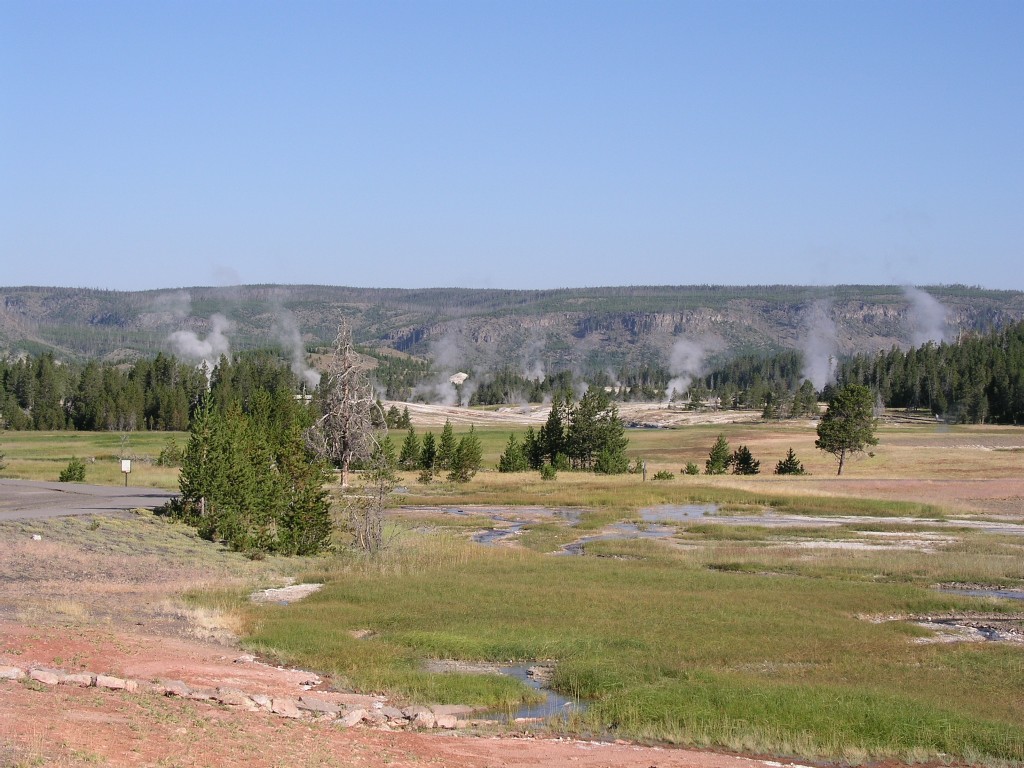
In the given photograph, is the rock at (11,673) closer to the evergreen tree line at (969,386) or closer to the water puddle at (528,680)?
the water puddle at (528,680)

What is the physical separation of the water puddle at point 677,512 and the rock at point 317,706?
133 ft

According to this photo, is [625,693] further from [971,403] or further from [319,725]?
[971,403]

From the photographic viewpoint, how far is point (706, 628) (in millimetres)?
26844

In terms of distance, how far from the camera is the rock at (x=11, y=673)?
16250 millimetres

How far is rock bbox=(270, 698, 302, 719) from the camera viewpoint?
1752 cm

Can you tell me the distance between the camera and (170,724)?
605 inches

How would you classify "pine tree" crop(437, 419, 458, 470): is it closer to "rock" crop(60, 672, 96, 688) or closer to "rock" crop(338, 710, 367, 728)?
"rock" crop(338, 710, 367, 728)

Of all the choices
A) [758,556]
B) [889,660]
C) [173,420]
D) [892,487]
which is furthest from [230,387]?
[889,660]

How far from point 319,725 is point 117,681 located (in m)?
3.30

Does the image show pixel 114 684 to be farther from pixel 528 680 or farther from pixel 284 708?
pixel 528 680

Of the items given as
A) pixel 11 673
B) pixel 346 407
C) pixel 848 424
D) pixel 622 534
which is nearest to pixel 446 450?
pixel 848 424

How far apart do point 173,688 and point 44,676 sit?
82.8 inches

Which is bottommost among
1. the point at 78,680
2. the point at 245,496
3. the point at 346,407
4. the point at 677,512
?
the point at 677,512

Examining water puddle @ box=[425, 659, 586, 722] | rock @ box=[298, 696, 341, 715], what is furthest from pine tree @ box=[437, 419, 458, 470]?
rock @ box=[298, 696, 341, 715]
